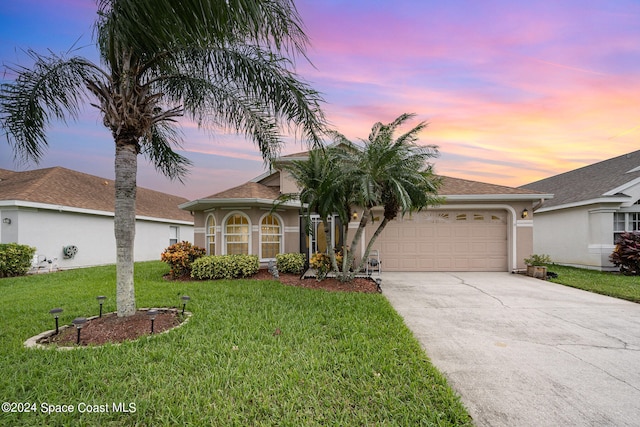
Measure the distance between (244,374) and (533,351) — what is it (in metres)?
3.95

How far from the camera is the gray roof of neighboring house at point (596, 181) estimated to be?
11367 millimetres

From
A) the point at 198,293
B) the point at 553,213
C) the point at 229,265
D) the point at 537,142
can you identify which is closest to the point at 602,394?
the point at 198,293

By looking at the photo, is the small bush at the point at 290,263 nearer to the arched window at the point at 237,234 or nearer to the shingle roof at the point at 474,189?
the arched window at the point at 237,234

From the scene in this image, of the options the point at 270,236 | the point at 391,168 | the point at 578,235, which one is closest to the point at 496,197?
the point at 578,235

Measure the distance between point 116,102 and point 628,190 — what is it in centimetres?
1682

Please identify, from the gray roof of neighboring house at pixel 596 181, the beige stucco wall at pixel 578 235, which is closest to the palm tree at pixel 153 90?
the beige stucco wall at pixel 578 235

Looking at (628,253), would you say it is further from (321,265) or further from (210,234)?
(210,234)

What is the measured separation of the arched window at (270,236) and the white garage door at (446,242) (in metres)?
3.88

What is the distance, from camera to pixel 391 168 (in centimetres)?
676

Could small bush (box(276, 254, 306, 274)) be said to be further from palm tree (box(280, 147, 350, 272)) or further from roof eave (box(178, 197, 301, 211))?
palm tree (box(280, 147, 350, 272))

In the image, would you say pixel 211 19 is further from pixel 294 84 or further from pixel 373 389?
pixel 373 389

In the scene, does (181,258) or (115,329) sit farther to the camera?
(181,258)

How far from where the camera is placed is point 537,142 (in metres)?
12.1

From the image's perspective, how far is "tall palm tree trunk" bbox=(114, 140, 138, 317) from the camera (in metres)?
4.44
